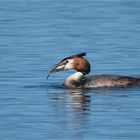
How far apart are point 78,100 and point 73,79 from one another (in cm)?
203

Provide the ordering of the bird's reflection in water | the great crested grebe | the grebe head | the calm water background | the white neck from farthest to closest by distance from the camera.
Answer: the grebe head
the white neck
the great crested grebe
the bird's reflection in water
the calm water background

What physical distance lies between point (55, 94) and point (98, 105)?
5.88ft

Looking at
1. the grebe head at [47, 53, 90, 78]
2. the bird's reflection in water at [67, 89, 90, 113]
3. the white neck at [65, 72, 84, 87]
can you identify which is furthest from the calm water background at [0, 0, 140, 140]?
the grebe head at [47, 53, 90, 78]

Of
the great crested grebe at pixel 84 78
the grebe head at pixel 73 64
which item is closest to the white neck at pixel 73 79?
the great crested grebe at pixel 84 78

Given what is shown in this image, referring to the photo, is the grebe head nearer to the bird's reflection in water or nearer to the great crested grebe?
the great crested grebe

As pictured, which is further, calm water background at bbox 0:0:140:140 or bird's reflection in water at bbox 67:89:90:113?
bird's reflection in water at bbox 67:89:90:113

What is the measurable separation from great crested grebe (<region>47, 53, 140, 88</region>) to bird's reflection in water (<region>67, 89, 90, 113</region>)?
Answer: 344 millimetres

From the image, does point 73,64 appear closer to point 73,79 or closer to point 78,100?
point 73,79

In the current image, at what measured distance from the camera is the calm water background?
15.9 m

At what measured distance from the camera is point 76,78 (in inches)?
828

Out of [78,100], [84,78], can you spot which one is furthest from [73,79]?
[78,100]

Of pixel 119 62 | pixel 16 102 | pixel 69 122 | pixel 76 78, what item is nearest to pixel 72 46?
pixel 119 62

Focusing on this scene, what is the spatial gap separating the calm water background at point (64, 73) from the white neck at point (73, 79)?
0.72 feet

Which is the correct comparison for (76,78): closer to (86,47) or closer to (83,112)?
(83,112)
